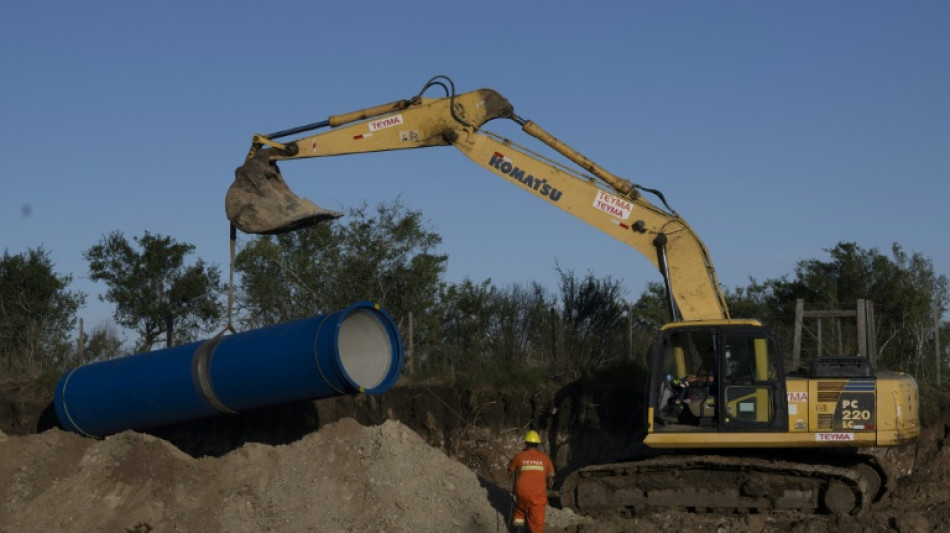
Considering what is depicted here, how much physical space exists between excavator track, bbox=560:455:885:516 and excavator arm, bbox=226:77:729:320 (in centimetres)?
174

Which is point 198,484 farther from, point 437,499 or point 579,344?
point 579,344

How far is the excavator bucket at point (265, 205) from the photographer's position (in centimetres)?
1376

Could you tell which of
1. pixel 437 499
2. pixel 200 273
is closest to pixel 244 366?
pixel 437 499

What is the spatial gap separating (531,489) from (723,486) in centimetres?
264

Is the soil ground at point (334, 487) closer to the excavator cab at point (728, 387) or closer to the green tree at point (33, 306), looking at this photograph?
the excavator cab at point (728, 387)

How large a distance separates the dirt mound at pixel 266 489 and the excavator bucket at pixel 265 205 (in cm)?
257

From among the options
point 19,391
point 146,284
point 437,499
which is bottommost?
point 437,499

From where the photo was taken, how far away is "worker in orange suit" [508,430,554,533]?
11.5 metres

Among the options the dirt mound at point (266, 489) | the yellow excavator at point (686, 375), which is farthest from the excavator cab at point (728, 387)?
the dirt mound at point (266, 489)

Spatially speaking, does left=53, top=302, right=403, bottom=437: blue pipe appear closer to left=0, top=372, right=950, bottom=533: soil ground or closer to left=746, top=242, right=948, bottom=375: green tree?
left=0, top=372, right=950, bottom=533: soil ground

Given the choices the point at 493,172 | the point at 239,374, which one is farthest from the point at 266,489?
the point at 493,172

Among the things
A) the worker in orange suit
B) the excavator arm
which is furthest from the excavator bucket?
the worker in orange suit

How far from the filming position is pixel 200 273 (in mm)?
26859

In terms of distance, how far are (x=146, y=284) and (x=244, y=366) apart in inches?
529
